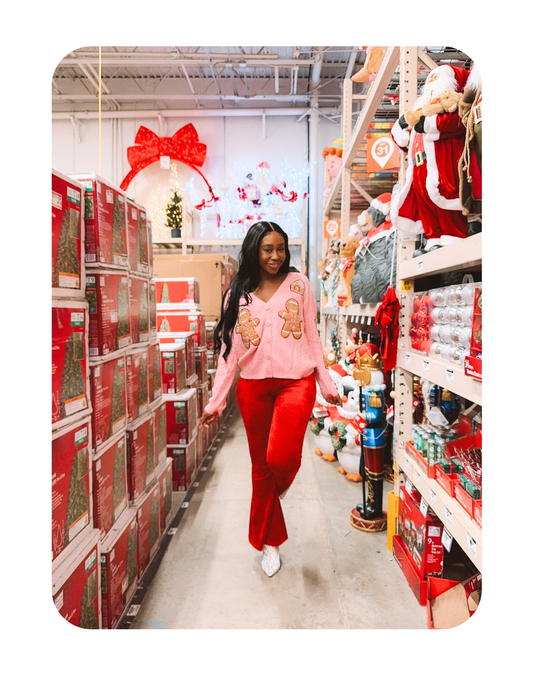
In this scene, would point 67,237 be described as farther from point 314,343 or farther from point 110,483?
point 314,343

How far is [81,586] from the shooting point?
1063 mm

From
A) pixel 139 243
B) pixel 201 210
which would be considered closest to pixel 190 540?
pixel 139 243

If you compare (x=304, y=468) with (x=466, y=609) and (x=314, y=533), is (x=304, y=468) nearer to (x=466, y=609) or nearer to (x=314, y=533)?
(x=314, y=533)

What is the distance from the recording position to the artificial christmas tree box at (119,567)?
124 cm

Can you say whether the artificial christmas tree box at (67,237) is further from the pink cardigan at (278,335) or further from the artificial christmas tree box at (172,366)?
the artificial christmas tree box at (172,366)

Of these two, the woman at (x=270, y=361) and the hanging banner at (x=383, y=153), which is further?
the hanging banner at (x=383, y=153)

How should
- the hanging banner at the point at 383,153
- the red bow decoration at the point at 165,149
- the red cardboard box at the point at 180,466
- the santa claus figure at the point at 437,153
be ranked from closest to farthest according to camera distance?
the santa claus figure at the point at 437,153, the hanging banner at the point at 383,153, the red cardboard box at the point at 180,466, the red bow decoration at the point at 165,149

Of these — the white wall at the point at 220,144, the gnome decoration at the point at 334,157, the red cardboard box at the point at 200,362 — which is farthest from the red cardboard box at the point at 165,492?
the white wall at the point at 220,144

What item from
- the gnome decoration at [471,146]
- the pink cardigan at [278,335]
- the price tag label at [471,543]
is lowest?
the price tag label at [471,543]

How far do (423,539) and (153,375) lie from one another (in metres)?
1.27

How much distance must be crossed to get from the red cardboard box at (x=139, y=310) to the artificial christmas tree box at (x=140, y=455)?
1.10ft

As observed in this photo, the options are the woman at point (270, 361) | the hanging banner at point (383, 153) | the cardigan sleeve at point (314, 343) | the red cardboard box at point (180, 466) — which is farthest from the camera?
the red cardboard box at point (180, 466)

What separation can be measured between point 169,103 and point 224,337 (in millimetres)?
5463

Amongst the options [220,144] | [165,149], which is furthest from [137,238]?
[220,144]
